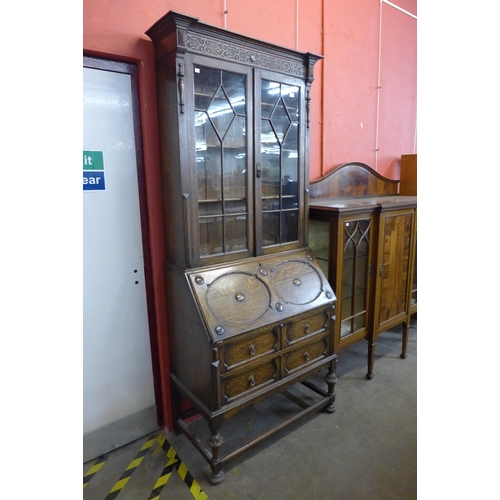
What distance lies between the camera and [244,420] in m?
2.32

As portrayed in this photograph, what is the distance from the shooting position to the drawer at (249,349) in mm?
1780

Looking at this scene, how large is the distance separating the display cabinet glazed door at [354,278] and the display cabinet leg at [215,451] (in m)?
1.07

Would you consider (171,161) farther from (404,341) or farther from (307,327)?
(404,341)

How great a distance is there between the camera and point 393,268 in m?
2.73

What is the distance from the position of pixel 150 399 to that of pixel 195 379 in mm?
504

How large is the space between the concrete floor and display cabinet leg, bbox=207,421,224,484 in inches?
1.3

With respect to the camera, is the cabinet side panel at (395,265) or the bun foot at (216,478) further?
the cabinet side panel at (395,265)

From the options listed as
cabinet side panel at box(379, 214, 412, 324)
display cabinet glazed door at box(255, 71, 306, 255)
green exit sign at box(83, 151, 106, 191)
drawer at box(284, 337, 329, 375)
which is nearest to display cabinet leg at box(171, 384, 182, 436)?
drawer at box(284, 337, 329, 375)

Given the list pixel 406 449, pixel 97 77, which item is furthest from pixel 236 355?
pixel 97 77

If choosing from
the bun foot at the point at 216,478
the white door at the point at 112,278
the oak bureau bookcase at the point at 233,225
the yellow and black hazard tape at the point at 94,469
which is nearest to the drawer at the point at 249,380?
the oak bureau bookcase at the point at 233,225

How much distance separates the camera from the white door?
1.85 m

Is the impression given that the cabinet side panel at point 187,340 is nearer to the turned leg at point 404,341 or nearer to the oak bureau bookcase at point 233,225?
the oak bureau bookcase at point 233,225

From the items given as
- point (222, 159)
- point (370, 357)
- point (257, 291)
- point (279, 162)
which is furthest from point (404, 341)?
point (222, 159)

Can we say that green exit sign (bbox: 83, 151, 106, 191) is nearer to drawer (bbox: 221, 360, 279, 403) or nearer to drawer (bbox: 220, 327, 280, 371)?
drawer (bbox: 220, 327, 280, 371)
